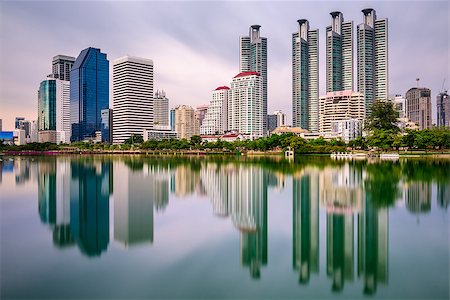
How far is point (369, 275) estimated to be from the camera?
9188 millimetres

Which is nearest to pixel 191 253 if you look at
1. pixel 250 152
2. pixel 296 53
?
pixel 250 152

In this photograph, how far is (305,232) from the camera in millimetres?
12992

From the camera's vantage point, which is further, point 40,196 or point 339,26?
point 339,26

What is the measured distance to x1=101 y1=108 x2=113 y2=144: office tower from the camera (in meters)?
153

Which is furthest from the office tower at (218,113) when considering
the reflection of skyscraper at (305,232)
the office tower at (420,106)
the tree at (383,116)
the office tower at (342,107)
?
the reflection of skyscraper at (305,232)

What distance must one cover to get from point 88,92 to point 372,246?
16240 cm

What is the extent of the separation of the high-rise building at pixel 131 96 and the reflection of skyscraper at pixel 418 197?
116 m

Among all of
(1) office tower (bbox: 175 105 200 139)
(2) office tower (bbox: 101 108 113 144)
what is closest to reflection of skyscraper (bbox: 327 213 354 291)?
(1) office tower (bbox: 175 105 200 139)

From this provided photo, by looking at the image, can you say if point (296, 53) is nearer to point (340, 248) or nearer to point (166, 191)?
point (166, 191)

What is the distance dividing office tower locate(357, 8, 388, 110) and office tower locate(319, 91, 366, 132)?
6.04m

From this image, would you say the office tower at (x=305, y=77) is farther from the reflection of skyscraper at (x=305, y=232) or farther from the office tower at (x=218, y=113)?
the reflection of skyscraper at (x=305, y=232)

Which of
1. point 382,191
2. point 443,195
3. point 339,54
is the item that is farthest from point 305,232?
point 339,54

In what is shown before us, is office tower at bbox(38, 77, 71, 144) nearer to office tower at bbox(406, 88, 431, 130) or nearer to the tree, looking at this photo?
the tree

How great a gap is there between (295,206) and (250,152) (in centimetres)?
7212
